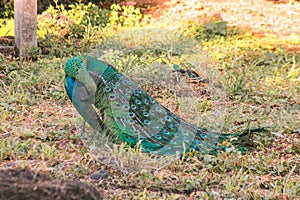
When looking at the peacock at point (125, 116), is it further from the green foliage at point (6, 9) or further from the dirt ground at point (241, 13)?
the green foliage at point (6, 9)

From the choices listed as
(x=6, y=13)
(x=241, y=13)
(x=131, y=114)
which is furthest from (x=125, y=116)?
(x=241, y=13)

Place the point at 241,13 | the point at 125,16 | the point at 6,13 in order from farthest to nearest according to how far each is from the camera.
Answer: the point at 241,13 → the point at 125,16 → the point at 6,13

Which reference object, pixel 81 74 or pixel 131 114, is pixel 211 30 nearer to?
pixel 131 114

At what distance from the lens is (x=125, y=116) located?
498cm

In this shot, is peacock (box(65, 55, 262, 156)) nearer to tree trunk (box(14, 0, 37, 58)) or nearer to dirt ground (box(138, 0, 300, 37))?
tree trunk (box(14, 0, 37, 58))

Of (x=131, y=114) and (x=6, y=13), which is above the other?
(x=131, y=114)

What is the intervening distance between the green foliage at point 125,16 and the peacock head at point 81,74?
4.33m

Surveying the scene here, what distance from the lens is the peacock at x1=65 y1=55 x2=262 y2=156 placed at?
4898 mm

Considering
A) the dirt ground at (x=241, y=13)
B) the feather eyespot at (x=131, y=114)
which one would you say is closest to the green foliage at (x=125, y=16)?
the dirt ground at (x=241, y=13)

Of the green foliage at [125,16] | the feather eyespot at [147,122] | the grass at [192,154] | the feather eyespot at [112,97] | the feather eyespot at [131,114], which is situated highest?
the feather eyespot at [112,97]

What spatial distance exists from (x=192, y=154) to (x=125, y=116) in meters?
0.63

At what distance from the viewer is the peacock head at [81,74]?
16.1ft

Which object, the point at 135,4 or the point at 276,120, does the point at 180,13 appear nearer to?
the point at 135,4

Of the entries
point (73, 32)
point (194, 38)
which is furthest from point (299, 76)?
point (73, 32)
